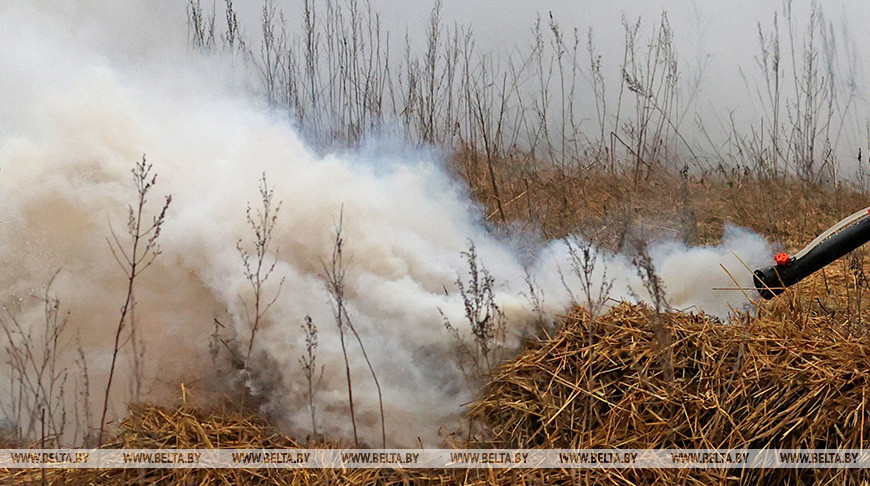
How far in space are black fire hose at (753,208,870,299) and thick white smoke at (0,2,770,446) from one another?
0.17m

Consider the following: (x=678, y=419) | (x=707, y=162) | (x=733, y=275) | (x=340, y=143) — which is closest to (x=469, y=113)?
(x=340, y=143)

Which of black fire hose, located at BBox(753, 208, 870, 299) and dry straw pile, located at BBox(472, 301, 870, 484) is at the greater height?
black fire hose, located at BBox(753, 208, 870, 299)

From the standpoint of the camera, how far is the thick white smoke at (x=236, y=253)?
95.9 inches

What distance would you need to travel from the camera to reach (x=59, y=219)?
282 cm

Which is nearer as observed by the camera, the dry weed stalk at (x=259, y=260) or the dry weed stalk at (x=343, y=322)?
the dry weed stalk at (x=343, y=322)

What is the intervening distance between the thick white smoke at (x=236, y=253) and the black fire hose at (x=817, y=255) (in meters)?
0.17

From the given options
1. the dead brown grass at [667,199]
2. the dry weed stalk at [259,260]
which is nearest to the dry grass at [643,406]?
the dry weed stalk at [259,260]

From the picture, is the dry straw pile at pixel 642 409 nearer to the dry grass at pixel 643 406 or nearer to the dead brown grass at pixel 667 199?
the dry grass at pixel 643 406

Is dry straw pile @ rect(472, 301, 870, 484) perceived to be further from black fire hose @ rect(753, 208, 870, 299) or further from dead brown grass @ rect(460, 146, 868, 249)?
dead brown grass @ rect(460, 146, 868, 249)

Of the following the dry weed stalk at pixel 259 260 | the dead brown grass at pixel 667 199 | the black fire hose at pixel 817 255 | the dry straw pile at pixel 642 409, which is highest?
the dead brown grass at pixel 667 199

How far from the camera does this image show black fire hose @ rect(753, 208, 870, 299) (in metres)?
2.46

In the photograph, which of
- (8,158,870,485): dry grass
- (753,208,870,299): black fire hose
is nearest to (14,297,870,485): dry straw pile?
(8,158,870,485): dry grass

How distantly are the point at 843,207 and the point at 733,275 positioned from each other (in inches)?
108

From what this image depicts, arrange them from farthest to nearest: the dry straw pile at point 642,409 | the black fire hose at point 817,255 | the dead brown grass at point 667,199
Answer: the dead brown grass at point 667,199 < the black fire hose at point 817,255 < the dry straw pile at point 642,409
